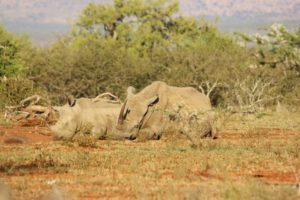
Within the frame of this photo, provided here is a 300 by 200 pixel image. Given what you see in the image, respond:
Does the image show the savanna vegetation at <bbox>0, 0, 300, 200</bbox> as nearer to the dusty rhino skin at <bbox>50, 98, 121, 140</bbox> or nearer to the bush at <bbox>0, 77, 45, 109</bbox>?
the bush at <bbox>0, 77, 45, 109</bbox>

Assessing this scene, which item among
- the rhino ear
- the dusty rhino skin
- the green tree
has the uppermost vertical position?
the rhino ear

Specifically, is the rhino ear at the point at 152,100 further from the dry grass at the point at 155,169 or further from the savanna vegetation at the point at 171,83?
the dry grass at the point at 155,169

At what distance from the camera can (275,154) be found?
49.5ft

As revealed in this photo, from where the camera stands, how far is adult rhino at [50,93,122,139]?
1819 cm

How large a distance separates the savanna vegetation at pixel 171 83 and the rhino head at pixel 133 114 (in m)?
0.46

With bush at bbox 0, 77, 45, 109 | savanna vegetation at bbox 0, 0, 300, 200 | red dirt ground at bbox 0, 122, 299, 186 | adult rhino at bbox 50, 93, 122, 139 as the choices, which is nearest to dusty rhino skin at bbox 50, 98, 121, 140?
adult rhino at bbox 50, 93, 122, 139

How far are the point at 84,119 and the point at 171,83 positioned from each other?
19.8 m

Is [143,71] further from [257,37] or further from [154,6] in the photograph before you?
[154,6]

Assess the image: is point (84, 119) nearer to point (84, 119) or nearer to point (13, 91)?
point (84, 119)

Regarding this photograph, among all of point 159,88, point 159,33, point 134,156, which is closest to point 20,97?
point 159,88

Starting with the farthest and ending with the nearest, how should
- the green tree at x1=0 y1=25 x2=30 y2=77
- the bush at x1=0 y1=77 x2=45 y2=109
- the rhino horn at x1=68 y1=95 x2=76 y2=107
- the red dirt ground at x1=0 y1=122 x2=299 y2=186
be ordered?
the green tree at x1=0 y1=25 x2=30 y2=77
the bush at x1=0 y1=77 x2=45 y2=109
the rhino horn at x1=68 y1=95 x2=76 y2=107
the red dirt ground at x1=0 y1=122 x2=299 y2=186

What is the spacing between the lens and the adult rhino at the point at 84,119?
18.2m

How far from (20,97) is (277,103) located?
15467mm

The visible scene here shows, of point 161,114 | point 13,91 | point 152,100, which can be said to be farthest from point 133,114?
point 13,91
